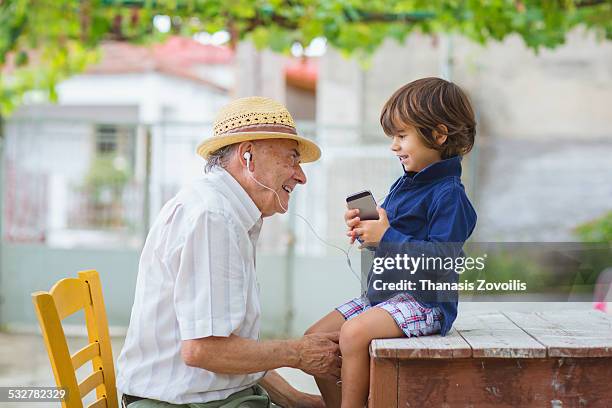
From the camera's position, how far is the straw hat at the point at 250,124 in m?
2.41

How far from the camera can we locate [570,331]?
219 cm

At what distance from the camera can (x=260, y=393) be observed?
250 cm

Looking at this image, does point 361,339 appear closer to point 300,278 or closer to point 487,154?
point 300,278

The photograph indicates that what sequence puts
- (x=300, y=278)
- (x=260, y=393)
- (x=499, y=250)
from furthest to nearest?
(x=300, y=278), (x=499, y=250), (x=260, y=393)

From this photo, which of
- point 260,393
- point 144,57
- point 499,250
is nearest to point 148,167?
point 499,250

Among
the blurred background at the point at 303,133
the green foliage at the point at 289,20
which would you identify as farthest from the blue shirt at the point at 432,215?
the green foliage at the point at 289,20

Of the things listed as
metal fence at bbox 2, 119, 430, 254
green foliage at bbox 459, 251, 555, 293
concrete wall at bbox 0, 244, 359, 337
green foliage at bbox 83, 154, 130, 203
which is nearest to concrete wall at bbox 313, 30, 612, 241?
metal fence at bbox 2, 119, 430, 254

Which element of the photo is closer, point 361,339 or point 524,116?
point 361,339

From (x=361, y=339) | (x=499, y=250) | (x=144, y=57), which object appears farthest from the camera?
(x=144, y=57)

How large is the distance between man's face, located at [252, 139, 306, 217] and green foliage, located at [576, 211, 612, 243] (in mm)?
6072

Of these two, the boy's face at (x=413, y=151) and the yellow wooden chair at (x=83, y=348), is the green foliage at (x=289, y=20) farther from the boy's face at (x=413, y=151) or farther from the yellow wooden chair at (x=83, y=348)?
the yellow wooden chair at (x=83, y=348)

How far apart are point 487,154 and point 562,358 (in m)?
7.99

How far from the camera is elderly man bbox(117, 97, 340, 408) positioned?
2182 mm

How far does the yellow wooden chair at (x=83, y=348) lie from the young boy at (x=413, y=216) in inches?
26.0
